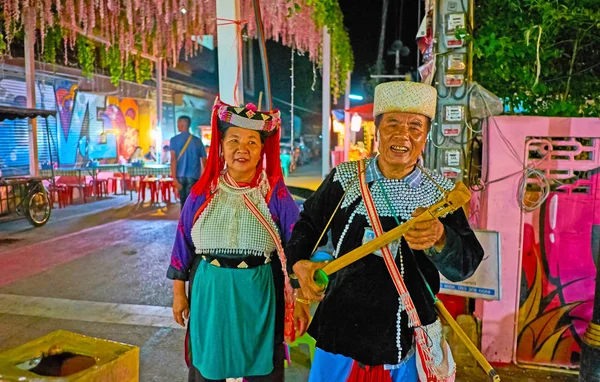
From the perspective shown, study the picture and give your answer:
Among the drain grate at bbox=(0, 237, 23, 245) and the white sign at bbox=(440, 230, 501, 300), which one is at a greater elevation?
the white sign at bbox=(440, 230, 501, 300)

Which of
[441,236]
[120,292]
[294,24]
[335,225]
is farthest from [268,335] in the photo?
[294,24]

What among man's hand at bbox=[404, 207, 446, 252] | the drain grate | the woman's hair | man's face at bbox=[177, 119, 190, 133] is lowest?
the drain grate

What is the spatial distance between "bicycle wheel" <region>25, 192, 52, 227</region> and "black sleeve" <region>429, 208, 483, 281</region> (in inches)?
380

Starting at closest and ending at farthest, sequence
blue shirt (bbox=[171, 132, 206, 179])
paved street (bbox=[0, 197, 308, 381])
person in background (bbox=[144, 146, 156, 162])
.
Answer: paved street (bbox=[0, 197, 308, 381])
blue shirt (bbox=[171, 132, 206, 179])
person in background (bbox=[144, 146, 156, 162])

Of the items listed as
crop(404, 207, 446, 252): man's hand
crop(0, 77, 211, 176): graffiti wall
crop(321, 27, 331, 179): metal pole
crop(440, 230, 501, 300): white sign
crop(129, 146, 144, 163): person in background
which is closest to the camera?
crop(404, 207, 446, 252): man's hand

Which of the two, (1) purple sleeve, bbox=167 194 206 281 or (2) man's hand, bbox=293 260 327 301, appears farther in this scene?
(1) purple sleeve, bbox=167 194 206 281

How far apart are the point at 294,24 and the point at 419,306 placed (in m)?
10.0

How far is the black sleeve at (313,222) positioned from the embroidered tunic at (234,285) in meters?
0.42

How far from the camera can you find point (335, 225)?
2.14 m

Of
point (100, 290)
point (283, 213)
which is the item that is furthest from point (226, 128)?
point (100, 290)

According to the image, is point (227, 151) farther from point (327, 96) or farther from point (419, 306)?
point (327, 96)

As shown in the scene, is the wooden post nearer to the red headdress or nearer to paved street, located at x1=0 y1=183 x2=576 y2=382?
the red headdress

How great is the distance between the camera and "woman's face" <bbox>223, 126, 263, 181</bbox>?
261cm

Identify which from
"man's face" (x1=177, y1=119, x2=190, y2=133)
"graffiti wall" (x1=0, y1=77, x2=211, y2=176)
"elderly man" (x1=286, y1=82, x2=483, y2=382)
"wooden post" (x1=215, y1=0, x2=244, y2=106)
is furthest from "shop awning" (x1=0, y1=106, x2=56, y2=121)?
"elderly man" (x1=286, y1=82, x2=483, y2=382)
